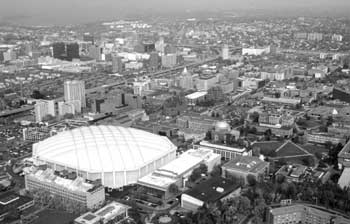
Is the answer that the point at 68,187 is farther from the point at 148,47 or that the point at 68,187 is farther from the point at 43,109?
the point at 148,47

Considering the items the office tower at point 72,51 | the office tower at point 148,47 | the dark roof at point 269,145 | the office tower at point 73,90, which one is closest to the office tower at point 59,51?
the office tower at point 72,51

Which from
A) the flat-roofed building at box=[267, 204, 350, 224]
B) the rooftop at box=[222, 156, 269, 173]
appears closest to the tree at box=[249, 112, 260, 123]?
the rooftop at box=[222, 156, 269, 173]

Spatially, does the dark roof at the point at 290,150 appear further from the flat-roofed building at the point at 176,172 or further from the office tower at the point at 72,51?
the office tower at the point at 72,51

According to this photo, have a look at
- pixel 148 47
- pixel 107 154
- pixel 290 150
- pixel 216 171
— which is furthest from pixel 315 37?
pixel 107 154

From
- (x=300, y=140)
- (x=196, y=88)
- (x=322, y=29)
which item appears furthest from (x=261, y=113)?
(x=322, y=29)

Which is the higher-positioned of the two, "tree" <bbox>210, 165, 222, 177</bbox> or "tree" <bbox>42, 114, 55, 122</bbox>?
"tree" <bbox>42, 114, 55, 122</bbox>

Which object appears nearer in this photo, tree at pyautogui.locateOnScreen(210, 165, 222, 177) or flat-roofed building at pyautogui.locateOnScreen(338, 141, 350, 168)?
tree at pyautogui.locateOnScreen(210, 165, 222, 177)

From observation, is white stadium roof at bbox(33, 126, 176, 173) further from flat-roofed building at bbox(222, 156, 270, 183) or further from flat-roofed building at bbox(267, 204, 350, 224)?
flat-roofed building at bbox(267, 204, 350, 224)
